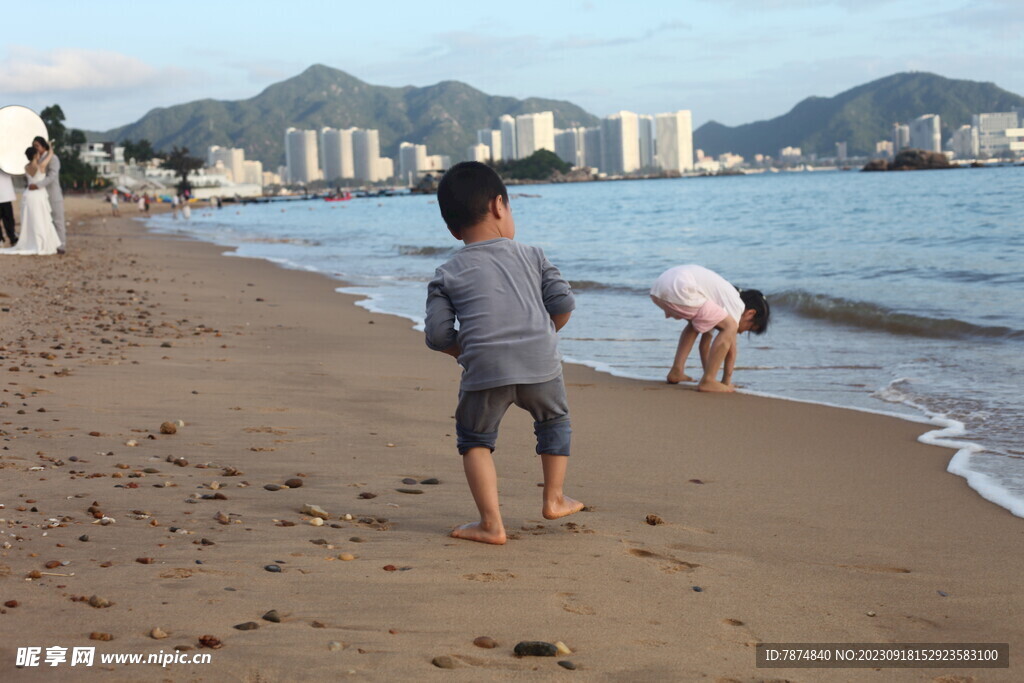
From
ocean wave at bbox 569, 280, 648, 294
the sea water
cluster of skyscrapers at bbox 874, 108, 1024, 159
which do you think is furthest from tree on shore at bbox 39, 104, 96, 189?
cluster of skyscrapers at bbox 874, 108, 1024, 159

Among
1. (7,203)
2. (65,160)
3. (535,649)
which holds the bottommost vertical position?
(535,649)

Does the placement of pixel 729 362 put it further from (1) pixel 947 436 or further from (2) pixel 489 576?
(2) pixel 489 576

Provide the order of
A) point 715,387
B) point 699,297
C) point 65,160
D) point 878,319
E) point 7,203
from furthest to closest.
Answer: point 65,160, point 7,203, point 878,319, point 699,297, point 715,387

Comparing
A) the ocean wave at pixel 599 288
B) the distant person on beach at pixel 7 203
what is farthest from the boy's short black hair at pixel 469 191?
the distant person on beach at pixel 7 203

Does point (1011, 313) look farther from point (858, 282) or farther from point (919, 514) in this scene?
point (919, 514)

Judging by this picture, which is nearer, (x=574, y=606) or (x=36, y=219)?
(x=574, y=606)

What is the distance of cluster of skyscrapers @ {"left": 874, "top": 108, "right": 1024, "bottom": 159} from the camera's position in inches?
5571

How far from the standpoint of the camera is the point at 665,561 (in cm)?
283

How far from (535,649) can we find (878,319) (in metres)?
8.53

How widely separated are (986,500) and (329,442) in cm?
271

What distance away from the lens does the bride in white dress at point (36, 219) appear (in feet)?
45.0

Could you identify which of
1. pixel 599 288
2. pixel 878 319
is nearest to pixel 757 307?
pixel 878 319

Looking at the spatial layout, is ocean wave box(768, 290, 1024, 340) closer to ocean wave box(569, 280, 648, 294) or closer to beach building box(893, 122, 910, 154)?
ocean wave box(569, 280, 648, 294)

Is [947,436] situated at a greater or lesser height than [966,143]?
lesser
